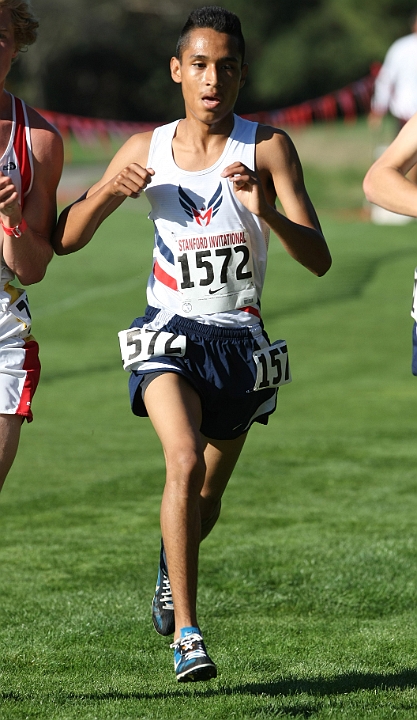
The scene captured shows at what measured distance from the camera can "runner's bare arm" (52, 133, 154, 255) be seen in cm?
421

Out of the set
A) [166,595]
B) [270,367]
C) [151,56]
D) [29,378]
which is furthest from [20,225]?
[151,56]

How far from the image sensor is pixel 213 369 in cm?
447

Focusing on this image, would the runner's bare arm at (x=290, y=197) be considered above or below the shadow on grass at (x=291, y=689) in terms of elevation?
above

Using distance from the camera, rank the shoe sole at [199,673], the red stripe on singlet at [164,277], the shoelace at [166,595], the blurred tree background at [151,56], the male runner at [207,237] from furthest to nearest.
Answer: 1. the blurred tree background at [151,56]
2. the shoelace at [166,595]
3. the red stripe on singlet at [164,277]
4. the male runner at [207,237]
5. the shoe sole at [199,673]

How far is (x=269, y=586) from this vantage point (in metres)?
6.09

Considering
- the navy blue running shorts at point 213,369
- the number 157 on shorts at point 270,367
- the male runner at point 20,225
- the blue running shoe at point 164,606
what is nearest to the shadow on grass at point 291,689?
the blue running shoe at point 164,606

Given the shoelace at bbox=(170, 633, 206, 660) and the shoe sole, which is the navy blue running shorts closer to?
the shoelace at bbox=(170, 633, 206, 660)

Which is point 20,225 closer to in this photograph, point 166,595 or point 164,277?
point 164,277

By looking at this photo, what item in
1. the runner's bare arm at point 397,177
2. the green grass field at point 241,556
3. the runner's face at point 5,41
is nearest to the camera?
the runner's bare arm at point 397,177

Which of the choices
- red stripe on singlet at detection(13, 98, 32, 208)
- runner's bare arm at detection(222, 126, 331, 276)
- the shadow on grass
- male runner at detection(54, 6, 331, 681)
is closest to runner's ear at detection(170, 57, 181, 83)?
male runner at detection(54, 6, 331, 681)

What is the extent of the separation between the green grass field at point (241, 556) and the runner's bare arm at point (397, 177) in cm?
166

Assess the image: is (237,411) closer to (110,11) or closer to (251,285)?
(251,285)

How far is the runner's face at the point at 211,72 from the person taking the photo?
14.5 ft

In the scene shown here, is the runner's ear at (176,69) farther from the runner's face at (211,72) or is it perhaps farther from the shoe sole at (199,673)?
the shoe sole at (199,673)
